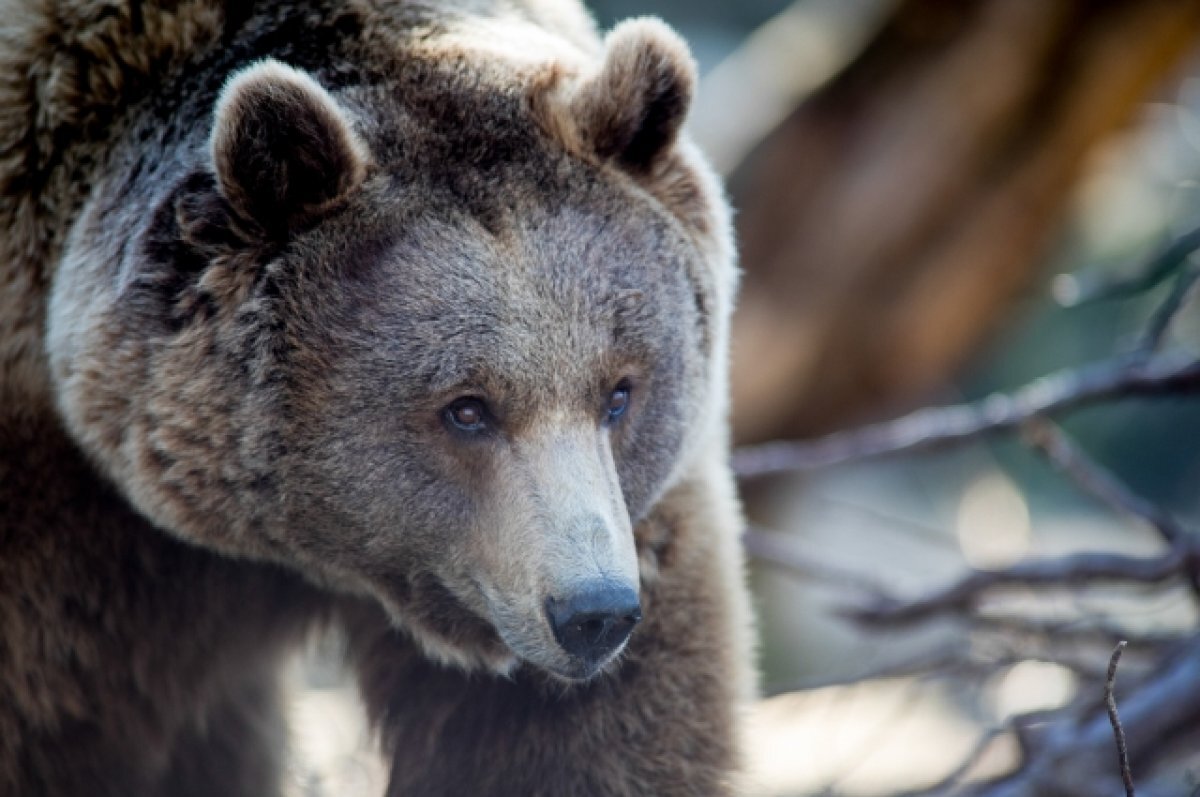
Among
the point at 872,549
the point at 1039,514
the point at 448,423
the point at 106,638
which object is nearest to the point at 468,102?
the point at 448,423

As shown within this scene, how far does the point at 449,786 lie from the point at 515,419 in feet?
4.05

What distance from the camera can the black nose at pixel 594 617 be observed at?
10.6 feet

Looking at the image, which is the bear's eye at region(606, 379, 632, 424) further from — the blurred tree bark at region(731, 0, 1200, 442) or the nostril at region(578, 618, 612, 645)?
the blurred tree bark at region(731, 0, 1200, 442)

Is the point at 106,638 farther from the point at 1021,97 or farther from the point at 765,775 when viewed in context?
the point at 1021,97

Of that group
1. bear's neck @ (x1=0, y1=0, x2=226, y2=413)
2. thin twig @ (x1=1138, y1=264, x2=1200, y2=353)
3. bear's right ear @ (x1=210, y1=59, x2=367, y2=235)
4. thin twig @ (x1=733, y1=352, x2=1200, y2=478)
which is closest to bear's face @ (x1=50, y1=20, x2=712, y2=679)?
bear's right ear @ (x1=210, y1=59, x2=367, y2=235)

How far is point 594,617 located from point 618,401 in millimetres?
687

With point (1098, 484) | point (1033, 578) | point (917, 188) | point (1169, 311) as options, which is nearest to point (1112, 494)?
point (1098, 484)

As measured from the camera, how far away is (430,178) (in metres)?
3.69

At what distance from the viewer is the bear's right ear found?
343 centimetres

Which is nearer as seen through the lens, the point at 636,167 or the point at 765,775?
the point at 636,167

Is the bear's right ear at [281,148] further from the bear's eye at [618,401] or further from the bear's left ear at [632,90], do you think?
the bear's eye at [618,401]

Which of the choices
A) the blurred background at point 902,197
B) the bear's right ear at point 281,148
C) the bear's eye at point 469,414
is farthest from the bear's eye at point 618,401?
the blurred background at point 902,197

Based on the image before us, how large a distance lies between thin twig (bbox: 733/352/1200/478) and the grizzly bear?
4.39 ft

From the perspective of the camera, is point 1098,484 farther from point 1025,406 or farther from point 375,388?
point 375,388
